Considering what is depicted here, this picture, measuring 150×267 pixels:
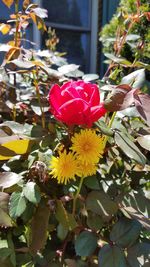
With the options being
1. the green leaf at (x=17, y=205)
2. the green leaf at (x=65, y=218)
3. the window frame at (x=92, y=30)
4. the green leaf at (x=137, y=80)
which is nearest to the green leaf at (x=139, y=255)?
the green leaf at (x=65, y=218)

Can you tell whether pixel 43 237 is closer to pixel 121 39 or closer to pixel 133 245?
pixel 133 245

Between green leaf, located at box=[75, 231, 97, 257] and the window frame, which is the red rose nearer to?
green leaf, located at box=[75, 231, 97, 257]

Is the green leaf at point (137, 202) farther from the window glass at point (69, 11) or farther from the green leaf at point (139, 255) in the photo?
the window glass at point (69, 11)

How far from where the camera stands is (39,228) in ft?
3.02

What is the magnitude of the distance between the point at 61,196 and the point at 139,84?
0.34m

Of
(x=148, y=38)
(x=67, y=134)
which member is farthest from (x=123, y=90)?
(x=148, y=38)

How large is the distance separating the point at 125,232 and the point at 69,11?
13.4 feet

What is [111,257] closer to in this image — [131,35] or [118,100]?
[118,100]

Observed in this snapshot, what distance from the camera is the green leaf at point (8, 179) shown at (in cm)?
89

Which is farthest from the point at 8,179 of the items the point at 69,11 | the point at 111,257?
the point at 69,11

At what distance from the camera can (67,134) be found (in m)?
0.99

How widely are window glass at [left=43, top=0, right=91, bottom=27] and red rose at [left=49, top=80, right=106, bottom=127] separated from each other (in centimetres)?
388

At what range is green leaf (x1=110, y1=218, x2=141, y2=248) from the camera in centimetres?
92

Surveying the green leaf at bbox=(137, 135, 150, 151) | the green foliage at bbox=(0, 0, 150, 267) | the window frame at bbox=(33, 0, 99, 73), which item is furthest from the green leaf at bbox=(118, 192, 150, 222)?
the window frame at bbox=(33, 0, 99, 73)
